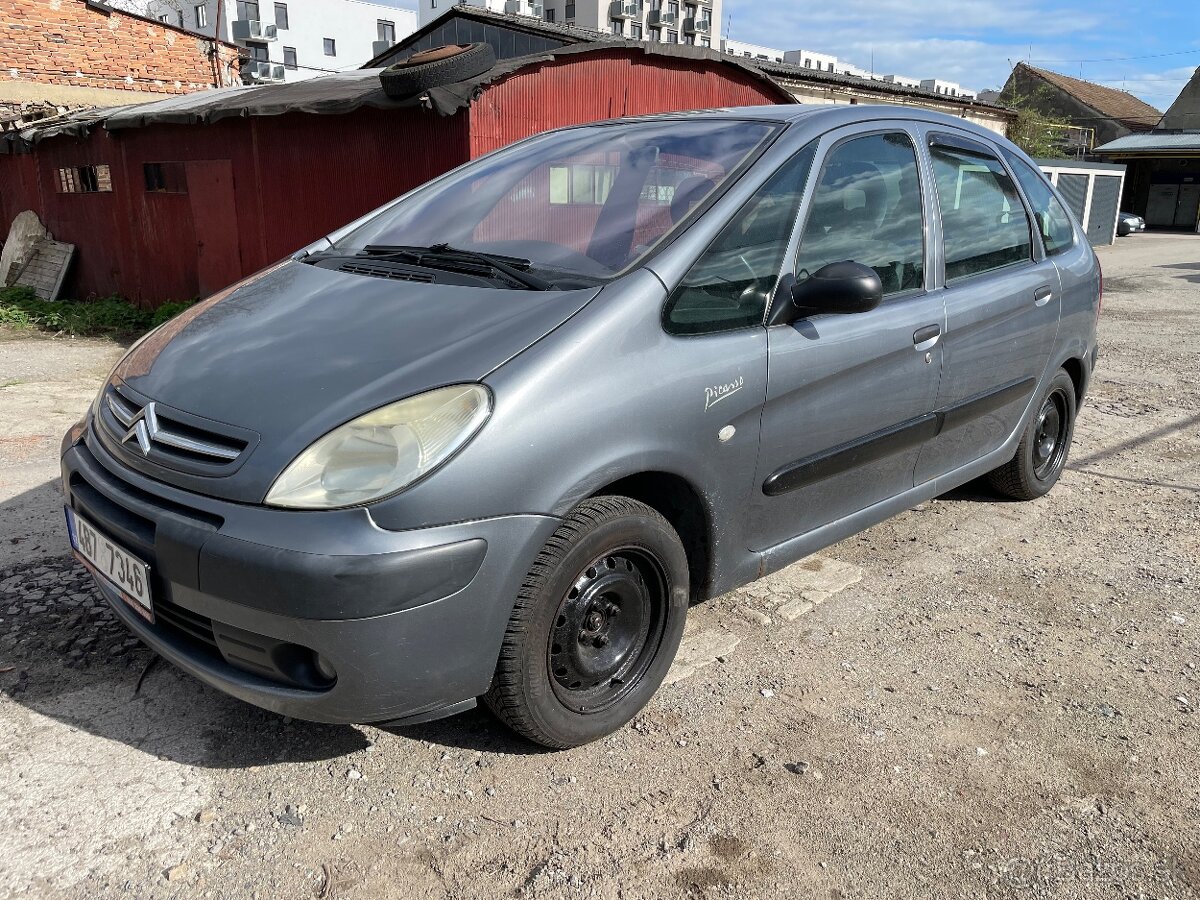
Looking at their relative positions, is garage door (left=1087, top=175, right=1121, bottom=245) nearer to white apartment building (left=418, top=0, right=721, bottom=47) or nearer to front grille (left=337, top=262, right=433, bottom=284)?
front grille (left=337, top=262, right=433, bottom=284)

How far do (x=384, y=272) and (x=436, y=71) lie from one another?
532 cm

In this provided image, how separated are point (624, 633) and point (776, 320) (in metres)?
1.01

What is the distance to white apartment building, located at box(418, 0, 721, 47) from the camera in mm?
62719

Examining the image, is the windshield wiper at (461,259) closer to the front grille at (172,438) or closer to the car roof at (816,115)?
the front grille at (172,438)

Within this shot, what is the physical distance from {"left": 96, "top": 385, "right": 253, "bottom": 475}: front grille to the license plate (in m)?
0.23

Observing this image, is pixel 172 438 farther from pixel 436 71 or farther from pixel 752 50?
pixel 752 50

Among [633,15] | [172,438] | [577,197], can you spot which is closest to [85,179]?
[577,197]

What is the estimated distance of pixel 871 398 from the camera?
3.04m

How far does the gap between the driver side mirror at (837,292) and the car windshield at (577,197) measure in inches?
15.8

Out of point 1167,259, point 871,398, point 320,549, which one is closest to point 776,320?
point 871,398

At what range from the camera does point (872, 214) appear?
10.3 feet

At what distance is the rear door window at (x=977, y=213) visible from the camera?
3.47 m

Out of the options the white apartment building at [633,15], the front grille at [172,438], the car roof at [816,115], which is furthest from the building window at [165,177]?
the white apartment building at [633,15]

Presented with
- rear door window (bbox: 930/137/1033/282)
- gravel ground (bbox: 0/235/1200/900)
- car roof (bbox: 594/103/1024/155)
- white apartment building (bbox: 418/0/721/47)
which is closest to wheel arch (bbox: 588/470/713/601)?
gravel ground (bbox: 0/235/1200/900)
